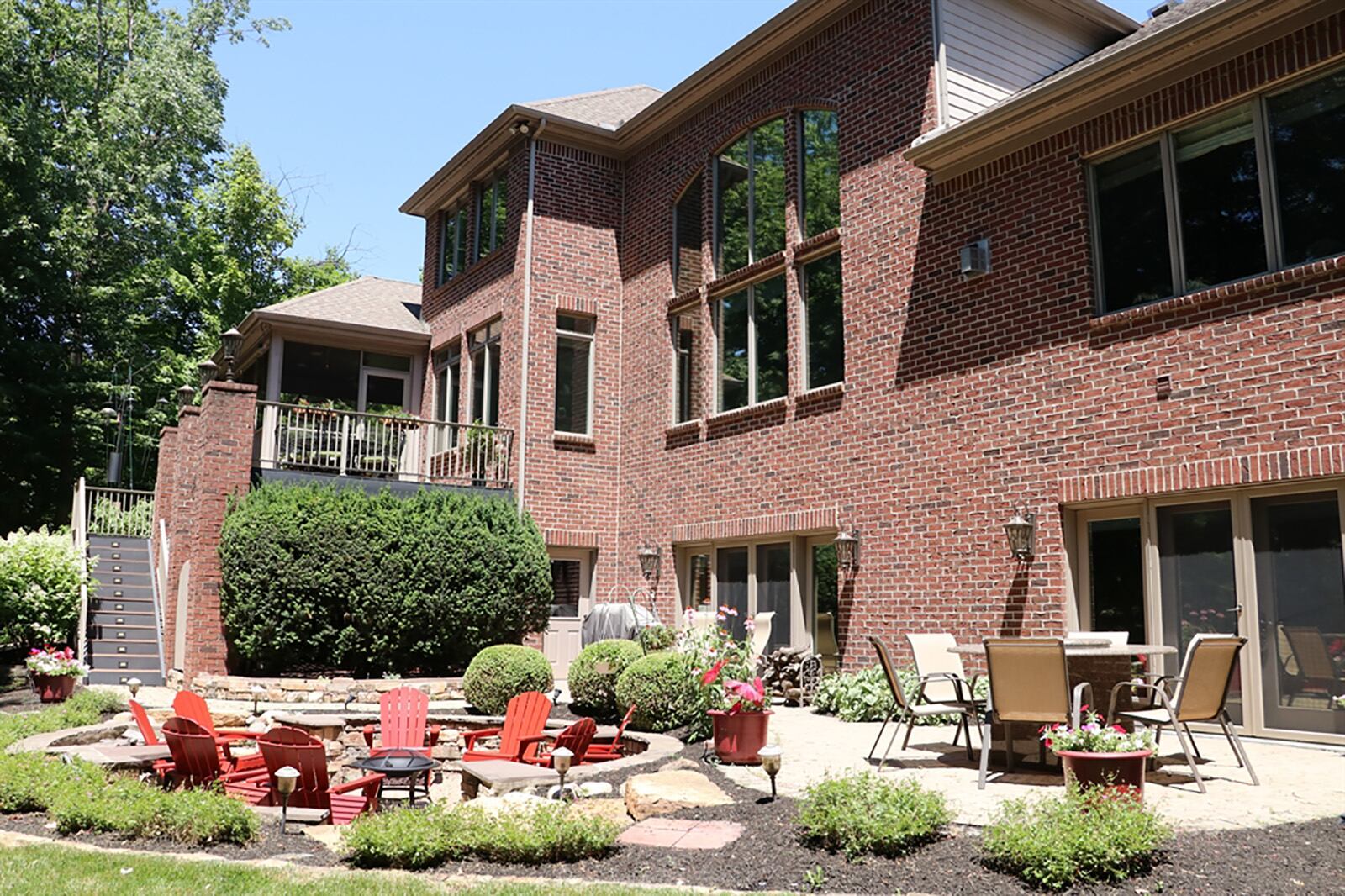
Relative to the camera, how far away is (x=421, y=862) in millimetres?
5227

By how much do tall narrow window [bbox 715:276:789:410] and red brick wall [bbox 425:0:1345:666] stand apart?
Result: 30cm

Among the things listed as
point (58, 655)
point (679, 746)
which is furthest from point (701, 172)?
point (58, 655)

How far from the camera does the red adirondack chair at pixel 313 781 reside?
6.90 m

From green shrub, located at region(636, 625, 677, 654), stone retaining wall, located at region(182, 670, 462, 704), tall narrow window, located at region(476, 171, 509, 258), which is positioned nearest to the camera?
stone retaining wall, located at region(182, 670, 462, 704)

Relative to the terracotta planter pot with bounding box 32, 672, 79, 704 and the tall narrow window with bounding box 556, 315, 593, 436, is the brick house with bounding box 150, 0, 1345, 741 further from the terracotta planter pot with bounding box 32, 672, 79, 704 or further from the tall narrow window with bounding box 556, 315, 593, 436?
the terracotta planter pot with bounding box 32, 672, 79, 704

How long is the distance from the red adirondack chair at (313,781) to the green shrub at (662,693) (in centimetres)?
315

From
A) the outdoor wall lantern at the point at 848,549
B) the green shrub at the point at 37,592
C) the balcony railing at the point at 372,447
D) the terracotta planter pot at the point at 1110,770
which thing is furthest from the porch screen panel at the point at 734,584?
the green shrub at the point at 37,592

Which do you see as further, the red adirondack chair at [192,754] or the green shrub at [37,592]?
the green shrub at [37,592]

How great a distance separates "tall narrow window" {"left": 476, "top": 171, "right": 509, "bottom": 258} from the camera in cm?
1791

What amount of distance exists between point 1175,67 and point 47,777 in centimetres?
1032

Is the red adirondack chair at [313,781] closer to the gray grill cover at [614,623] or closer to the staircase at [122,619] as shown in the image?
the gray grill cover at [614,623]

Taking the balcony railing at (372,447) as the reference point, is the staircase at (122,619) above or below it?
below

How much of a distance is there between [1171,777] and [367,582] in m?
9.24

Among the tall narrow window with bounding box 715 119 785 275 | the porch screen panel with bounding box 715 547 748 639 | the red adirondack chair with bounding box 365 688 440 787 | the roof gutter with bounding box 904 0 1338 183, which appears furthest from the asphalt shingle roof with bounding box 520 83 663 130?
the red adirondack chair with bounding box 365 688 440 787
